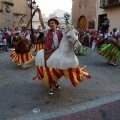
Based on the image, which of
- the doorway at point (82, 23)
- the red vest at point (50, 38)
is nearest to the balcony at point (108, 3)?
the doorway at point (82, 23)

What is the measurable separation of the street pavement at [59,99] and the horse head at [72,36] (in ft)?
4.40

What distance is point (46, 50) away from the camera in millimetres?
4668

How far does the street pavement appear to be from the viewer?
3.96 metres

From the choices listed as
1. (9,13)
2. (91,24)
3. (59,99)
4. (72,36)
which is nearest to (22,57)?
(59,99)

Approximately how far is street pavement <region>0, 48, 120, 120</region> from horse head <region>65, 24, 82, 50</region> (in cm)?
134

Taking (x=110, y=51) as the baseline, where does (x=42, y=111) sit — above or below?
below

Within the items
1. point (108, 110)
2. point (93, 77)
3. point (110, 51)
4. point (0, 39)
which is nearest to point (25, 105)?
point (108, 110)

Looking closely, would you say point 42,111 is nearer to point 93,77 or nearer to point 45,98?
point 45,98

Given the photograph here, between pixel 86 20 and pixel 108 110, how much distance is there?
77.8 feet

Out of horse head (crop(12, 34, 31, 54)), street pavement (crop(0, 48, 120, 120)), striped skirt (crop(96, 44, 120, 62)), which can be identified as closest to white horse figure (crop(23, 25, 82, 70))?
street pavement (crop(0, 48, 120, 120))

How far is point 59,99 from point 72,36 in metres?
1.58

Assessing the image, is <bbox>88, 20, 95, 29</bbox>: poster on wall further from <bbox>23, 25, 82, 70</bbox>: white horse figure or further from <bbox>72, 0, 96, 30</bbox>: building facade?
<bbox>23, 25, 82, 70</bbox>: white horse figure

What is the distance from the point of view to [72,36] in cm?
408

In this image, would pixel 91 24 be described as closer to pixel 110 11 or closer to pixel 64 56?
pixel 110 11
